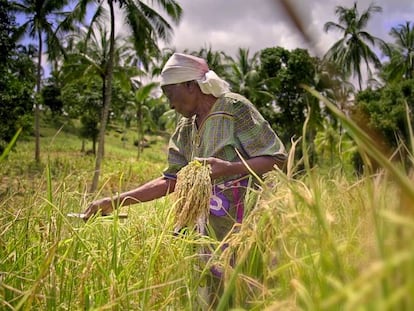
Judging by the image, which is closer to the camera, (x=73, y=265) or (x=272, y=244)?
(x=272, y=244)

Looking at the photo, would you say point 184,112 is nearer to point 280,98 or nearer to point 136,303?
point 136,303

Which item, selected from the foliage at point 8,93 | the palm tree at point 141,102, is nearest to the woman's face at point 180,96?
the foliage at point 8,93

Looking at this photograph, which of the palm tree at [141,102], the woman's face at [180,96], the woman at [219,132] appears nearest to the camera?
the woman at [219,132]

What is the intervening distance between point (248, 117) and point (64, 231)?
668mm

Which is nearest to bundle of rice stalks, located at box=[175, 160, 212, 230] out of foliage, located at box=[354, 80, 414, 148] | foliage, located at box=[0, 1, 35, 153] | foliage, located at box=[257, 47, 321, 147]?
foliage, located at box=[0, 1, 35, 153]

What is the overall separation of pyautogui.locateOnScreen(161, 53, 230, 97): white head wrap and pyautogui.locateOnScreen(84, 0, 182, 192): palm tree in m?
11.8

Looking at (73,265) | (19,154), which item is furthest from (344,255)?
(19,154)

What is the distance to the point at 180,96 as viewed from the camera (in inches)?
60.4

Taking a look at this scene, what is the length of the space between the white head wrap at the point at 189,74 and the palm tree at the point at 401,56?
2434 cm

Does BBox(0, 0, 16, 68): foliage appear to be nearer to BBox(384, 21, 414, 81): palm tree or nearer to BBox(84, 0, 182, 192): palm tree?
BBox(84, 0, 182, 192): palm tree

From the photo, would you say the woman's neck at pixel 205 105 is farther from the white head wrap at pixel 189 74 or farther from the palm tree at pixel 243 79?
the palm tree at pixel 243 79

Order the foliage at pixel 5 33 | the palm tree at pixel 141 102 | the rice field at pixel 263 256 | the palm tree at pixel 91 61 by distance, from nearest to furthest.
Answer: the rice field at pixel 263 256 < the foliage at pixel 5 33 < the palm tree at pixel 91 61 < the palm tree at pixel 141 102

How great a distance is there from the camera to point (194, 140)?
5.24 feet

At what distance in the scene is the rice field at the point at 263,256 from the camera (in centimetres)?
31
